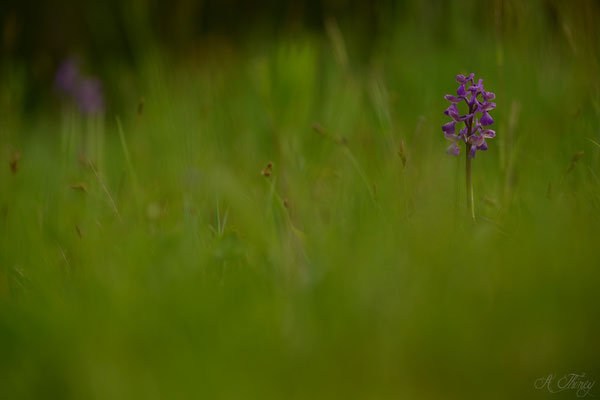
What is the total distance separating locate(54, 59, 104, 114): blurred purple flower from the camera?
2726mm

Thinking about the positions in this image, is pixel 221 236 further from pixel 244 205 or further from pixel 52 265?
pixel 52 265

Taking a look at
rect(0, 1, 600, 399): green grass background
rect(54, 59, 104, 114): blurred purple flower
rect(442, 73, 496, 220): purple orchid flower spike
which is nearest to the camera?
rect(0, 1, 600, 399): green grass background

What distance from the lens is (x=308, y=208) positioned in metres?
0.95

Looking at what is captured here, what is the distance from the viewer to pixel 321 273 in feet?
2.30

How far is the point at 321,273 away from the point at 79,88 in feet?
8.06

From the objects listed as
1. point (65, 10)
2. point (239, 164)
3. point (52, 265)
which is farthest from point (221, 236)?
point (65, 10)

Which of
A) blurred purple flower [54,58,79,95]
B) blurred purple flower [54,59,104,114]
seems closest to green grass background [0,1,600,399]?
blurred purple flower [54,59,104,114]

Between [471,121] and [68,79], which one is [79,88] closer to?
[68,79]

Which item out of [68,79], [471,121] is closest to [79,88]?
[68,79]

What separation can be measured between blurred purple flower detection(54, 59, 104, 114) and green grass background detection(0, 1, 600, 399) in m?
1.37

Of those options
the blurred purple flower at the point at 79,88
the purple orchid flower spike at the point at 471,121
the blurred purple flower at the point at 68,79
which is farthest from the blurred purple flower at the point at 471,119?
the blurred purple flower at the point at 68,79

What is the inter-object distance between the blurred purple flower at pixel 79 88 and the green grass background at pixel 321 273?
1.37 metres

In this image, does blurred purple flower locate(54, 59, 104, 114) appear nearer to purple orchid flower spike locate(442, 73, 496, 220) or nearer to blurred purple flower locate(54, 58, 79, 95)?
blurred purple flower locate(54, 58, 79, 95)

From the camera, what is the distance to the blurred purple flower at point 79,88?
2.73 metres
